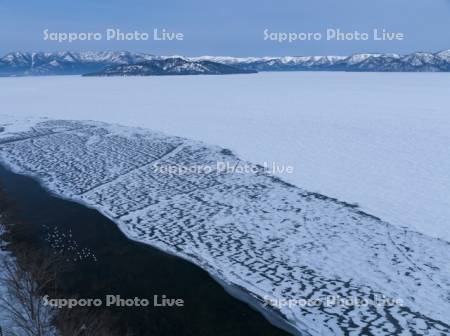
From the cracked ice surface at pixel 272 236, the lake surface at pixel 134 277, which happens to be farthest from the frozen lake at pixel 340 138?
the lake surface at pixel 134 277

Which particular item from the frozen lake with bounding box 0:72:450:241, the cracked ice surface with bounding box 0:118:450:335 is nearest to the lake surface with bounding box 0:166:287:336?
the cracked ice surface with bounding box 0:118:450:335

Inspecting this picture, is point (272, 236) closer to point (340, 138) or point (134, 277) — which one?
point (134, 277)

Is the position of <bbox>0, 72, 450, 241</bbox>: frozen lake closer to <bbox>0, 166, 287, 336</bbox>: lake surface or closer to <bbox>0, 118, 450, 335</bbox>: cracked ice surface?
<bbox>0, 118, 450, 335</bbox>: cracked ice surface

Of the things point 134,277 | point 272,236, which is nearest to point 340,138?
point 272,236

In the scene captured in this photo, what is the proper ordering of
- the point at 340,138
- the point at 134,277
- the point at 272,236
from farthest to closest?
the point at 340,138 < the point at 272,236 < the point at 134,277

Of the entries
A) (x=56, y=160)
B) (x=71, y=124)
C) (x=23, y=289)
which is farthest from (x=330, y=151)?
(x=71, y=124)

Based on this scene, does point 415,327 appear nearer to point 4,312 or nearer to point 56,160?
point 4,312

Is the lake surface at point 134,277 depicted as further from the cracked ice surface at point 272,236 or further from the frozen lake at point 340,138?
the frozen lake at point 340,138
